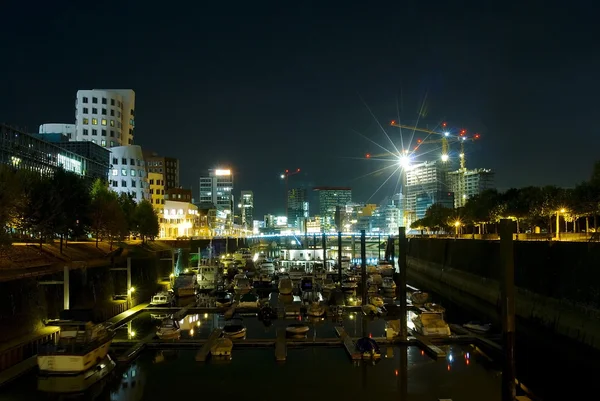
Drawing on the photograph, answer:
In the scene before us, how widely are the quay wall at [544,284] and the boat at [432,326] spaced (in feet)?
24.6

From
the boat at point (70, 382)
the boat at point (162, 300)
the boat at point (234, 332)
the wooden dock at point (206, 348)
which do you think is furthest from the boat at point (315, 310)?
the boat at point (70, 382)

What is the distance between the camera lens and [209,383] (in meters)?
24.4

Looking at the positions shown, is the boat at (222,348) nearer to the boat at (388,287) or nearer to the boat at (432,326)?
the boat at (432,326)

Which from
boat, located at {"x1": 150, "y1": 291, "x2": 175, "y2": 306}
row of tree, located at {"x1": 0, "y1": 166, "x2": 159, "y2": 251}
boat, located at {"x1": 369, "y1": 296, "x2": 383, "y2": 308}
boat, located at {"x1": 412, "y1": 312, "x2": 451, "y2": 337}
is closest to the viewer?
boat, located at {"x1": 412, "y1": 312, "x2": 451, "y2": 337}

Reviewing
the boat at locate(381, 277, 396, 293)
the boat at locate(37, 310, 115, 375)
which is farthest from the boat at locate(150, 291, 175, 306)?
the boat at locate(381, 277, 396, 293)

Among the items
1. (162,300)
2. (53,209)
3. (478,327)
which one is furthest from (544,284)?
(53,209)

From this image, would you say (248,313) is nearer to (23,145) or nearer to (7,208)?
(7,208)

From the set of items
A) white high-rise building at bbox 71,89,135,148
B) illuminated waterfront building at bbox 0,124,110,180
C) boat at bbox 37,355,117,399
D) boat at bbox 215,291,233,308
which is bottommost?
boat at bbox 37,355,117,399

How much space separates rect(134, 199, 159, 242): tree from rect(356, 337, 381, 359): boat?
6843 cm

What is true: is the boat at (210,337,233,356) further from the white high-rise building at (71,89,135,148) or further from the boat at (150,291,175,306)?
the white high-rise building at (71,89,135,148)

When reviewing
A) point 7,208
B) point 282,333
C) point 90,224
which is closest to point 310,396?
point 282,333

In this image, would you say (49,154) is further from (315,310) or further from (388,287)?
(315,310)

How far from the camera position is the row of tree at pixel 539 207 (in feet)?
153

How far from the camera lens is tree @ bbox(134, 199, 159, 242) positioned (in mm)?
89625
